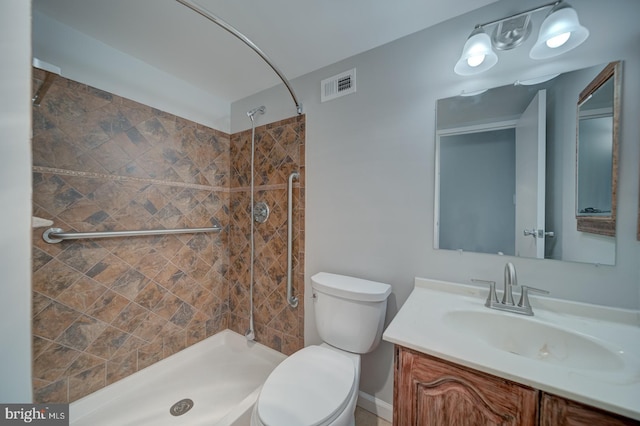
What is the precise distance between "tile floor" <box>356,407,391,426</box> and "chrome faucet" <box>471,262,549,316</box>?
0.96 m

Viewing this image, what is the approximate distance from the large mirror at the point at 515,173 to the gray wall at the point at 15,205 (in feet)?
4.52

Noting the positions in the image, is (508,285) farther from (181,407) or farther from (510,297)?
(181,407)

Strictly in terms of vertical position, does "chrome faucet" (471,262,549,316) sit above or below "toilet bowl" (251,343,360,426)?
above

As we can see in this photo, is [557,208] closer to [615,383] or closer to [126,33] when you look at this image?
[615,383]

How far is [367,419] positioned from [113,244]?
1926 millimetres

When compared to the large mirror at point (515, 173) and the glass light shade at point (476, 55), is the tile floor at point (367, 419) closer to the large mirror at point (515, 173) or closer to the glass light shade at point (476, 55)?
the large mirror at point (515, 173)

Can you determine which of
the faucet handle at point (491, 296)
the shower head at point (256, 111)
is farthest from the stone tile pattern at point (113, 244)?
the faucet handle at point (491, 296)

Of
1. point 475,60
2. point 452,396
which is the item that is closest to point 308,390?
point 452,396

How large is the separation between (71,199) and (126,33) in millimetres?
1030

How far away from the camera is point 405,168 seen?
1.29m

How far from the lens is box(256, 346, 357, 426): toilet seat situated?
87cm

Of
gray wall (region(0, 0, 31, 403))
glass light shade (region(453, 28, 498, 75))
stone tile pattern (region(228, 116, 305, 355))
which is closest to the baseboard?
stone tile pattern (region(228, 116, 305, 355))

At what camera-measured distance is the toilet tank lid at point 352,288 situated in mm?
1185

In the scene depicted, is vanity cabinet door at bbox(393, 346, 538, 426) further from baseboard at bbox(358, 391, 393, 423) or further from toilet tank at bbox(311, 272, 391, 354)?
baseboard at bbox(358, 391, 393, 423)
